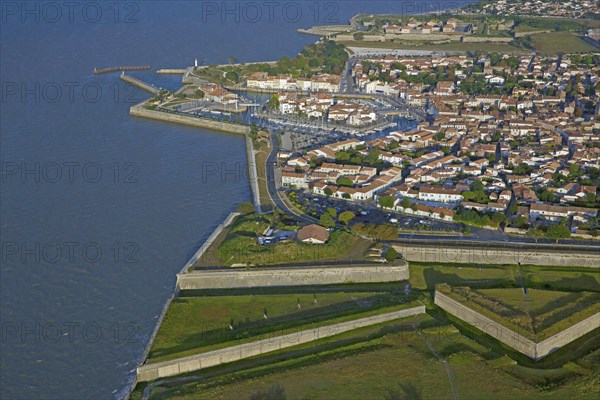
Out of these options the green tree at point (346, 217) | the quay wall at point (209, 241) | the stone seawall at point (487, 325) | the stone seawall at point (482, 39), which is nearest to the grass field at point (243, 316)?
the stone seawall at point (487, 325)

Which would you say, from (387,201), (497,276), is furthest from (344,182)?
(497,276)

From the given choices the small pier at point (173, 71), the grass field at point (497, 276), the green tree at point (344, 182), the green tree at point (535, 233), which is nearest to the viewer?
the grass field at point (497, 276)

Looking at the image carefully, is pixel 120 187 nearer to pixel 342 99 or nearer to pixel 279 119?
pixel 279 119

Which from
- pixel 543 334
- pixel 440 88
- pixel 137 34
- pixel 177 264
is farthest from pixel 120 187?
pixel 137 34

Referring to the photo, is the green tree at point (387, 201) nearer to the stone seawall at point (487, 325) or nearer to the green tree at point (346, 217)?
the green tree at point (346, 217)

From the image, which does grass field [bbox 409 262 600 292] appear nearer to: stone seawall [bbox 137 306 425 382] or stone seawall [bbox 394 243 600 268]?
stone seawall [bbox 394 243 600 268]

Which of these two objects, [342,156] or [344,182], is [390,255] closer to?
[344,182]
